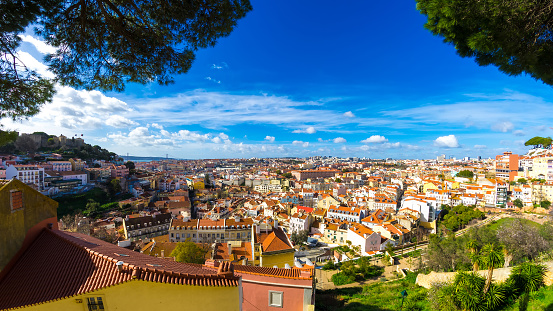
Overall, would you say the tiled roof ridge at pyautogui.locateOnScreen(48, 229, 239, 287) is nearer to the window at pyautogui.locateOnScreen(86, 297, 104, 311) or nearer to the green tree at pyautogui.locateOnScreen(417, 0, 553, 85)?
the window at pyautogui.locateOnScreen(86, 297, 104, 311)

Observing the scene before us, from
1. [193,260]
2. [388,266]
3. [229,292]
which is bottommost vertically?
[388,266]

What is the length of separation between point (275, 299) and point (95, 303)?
181 inches

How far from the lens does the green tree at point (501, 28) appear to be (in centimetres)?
305

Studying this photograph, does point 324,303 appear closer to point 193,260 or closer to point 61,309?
point 193,260

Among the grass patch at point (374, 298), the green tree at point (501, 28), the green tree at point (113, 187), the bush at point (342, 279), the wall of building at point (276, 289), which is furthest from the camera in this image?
the green tree at point (113, 187)

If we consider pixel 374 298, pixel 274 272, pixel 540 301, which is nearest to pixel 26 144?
pixel 274 272

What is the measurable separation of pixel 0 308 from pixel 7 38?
144 inches

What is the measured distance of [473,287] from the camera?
284 inches

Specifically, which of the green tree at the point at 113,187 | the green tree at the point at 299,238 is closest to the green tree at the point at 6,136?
the green tree at the point at 299,238

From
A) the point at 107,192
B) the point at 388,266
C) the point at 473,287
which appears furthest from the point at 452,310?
the point at 107,192

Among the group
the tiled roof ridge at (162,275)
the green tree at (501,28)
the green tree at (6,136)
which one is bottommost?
the tiled roof ridge at (162,275)

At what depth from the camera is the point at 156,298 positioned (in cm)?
299

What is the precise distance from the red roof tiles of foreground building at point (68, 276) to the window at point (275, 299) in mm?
3535

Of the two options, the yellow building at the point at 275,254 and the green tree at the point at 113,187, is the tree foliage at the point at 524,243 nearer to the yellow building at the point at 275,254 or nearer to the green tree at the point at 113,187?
the yellow building at the point at 275,254
